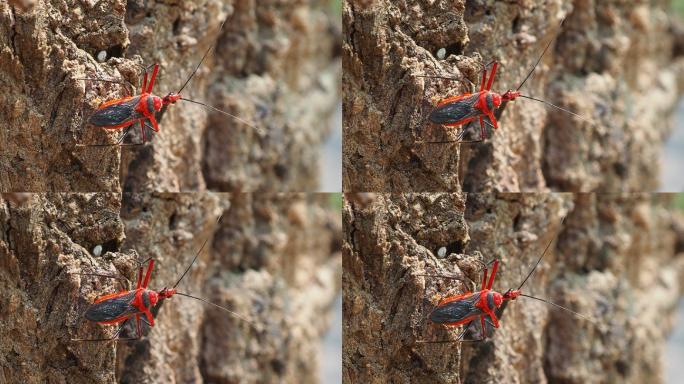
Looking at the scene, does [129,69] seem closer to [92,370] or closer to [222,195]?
[222,195]

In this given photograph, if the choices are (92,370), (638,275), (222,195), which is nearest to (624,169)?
(638,275)

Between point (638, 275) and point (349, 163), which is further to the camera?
point (638, 275)

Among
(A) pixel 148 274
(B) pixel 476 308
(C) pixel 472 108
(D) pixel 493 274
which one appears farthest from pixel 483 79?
(A) pixel 148 274

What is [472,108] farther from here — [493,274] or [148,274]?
[148,274]

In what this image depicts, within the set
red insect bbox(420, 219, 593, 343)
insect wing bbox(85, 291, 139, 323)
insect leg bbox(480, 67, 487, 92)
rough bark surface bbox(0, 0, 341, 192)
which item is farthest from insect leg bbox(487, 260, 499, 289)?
insect wing bbox(85, 291, 139, 323)

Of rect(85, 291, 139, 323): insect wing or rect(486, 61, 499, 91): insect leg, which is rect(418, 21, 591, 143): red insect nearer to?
rect(486, 61, 499, 91): insect leg

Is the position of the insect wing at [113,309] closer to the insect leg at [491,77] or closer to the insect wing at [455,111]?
the insect wing at [455,111]

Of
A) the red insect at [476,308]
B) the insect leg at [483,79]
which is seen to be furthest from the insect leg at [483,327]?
the insect leg at [483,79]
